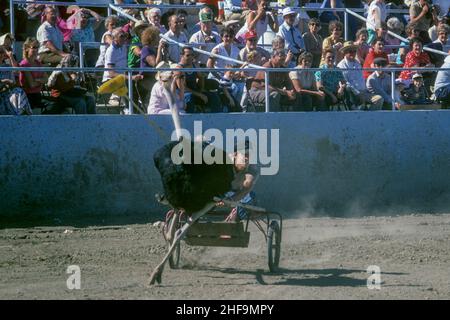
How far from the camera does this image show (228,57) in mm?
14219

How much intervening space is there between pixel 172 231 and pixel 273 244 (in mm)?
995

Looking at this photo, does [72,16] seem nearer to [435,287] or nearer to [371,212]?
[371,212]

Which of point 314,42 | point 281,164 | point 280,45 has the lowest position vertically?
point 281,164

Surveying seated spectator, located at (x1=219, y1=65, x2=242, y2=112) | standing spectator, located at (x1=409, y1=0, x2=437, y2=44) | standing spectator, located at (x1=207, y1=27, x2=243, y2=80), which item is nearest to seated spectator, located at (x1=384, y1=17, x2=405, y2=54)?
standing spectator, located at (x1=409, y1=0, x2=437, y2=44)

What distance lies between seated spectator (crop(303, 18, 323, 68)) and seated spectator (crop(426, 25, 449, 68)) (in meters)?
1.93

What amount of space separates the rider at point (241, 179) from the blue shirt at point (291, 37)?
639cm

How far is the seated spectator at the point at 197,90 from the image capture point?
42.5 feet

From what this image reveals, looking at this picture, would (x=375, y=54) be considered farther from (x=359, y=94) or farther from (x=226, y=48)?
(x=226, y=48)

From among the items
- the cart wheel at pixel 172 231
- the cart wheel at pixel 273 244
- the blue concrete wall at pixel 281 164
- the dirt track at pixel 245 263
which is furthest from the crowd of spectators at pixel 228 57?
the cart wheel at pixel 273 244

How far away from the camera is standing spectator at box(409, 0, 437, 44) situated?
17781mm

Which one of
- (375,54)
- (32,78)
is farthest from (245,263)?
(375,54)

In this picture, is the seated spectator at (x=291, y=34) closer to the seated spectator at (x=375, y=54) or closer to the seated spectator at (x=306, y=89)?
the seated spectator at (x=375, y=54)
